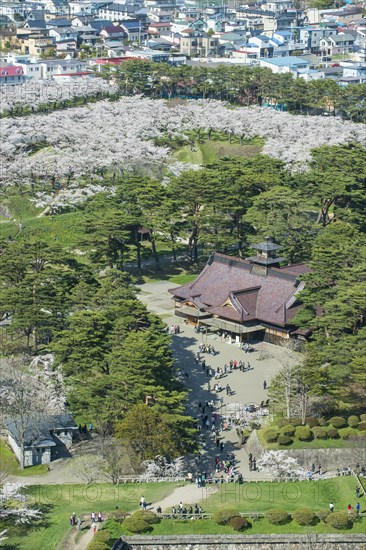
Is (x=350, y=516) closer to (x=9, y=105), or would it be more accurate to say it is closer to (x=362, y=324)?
(x=362, y=324)

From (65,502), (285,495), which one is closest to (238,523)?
(285,495)

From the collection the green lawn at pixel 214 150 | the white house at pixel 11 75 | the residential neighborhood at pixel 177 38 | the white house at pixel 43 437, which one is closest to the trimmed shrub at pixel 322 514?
the white house at pixel 43 437

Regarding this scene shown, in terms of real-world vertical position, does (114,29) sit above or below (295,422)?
above

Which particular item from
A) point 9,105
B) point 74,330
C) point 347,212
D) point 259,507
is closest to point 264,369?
point 74,330

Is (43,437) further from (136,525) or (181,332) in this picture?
(181,332)

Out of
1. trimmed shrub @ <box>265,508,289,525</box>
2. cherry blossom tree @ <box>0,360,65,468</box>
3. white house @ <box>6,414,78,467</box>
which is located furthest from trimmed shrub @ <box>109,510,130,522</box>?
cherry blossom tree @ <box>0,360,65,468</box>

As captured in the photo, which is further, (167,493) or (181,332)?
(181,332)

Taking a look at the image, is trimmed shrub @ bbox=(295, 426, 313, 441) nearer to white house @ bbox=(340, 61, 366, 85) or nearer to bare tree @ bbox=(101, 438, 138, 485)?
bare tree @ bbox=(101, 438, 138, 485)
